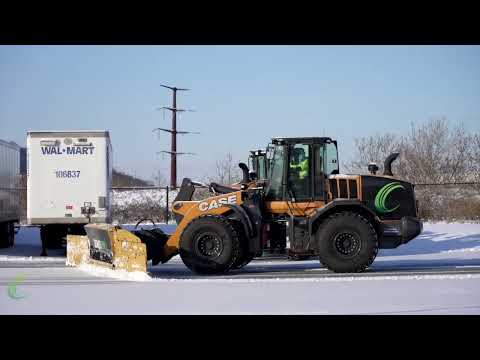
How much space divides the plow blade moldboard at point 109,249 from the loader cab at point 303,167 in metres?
3.33

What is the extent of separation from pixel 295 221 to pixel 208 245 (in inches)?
75.6

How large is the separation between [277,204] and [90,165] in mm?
6591

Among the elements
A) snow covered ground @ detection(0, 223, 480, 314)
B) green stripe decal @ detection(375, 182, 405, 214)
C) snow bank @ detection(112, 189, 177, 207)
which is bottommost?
snow covered ground @ detection(0, 223, 480, 314)

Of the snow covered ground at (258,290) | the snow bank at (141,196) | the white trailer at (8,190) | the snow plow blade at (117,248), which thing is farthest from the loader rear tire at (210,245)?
the snow bank at (141,196)

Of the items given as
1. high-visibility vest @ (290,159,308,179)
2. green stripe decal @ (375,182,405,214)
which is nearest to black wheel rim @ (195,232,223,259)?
high-visibility vest @ (290,159,308,179)

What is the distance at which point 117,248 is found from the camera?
14.6 metres

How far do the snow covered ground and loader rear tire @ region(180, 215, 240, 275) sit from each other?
1.38 ft

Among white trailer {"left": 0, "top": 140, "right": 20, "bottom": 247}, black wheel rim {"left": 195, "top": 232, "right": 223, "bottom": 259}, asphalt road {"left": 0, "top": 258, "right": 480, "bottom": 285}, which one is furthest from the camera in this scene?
white trailer {"left": 0, "top": 140, "right": 20, "bottom": 247}

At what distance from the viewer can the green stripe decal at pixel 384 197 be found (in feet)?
50.4

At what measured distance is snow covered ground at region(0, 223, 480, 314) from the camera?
34.2 ft

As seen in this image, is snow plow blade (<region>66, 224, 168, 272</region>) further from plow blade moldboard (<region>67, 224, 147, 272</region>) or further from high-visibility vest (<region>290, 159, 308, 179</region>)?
high-visibility vest (<region>290, 159, 308, 179</region>)

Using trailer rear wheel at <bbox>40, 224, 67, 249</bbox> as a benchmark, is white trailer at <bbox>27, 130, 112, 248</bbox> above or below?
above

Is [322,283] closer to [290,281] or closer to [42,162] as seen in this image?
[290,281]
